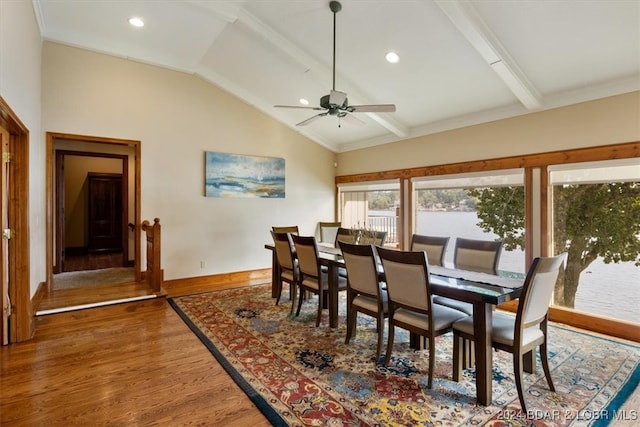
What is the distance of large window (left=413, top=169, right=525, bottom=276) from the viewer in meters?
4.38

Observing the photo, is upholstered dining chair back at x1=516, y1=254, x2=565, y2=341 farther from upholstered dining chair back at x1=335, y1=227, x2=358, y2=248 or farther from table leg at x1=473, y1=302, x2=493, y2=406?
upholstered dining chair back at x1=335, y1=227, x2=358, y2=248

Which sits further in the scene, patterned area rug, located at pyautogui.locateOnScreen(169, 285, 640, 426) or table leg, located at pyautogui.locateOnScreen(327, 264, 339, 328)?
table leg, located at pyautogui.locateOnScreen(327, 264, 339, 328)

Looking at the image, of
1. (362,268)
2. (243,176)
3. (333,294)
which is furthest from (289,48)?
(333,294)

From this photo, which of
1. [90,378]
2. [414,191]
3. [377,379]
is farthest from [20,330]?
[414,191]

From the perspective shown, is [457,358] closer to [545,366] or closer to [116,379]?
[545,366]

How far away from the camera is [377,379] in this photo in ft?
8.46

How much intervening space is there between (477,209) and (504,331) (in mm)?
2822

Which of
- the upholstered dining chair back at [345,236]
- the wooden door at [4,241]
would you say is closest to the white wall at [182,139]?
the wooden door at [4,241]

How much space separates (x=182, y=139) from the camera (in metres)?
5.46

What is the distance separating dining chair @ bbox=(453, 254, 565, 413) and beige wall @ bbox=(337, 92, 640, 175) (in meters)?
2.13

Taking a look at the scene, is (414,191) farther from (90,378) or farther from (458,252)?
(90,378)

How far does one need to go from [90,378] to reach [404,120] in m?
5.06

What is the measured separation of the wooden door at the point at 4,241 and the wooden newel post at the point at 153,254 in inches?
66.7

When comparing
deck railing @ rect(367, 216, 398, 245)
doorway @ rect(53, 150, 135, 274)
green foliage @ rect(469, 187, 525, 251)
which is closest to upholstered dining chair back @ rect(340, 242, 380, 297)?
green foliage @ rect(469, 187, 525, 251)
